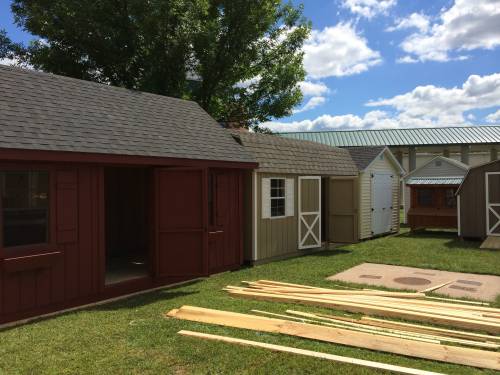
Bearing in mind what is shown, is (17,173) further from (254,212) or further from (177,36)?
(177,36)

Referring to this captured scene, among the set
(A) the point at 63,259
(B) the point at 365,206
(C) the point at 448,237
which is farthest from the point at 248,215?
(C) the point at 448,237

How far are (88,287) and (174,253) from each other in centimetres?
190

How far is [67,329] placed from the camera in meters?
5.96

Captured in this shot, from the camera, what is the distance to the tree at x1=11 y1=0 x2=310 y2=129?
64.0 ft

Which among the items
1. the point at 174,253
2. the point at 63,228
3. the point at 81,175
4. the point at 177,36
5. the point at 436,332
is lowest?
the point at 436,332

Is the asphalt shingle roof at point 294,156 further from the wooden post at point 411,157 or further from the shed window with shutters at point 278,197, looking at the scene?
the wooden post at point 411,157

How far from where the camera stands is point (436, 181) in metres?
19.1

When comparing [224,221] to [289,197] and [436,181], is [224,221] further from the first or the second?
[436,181]

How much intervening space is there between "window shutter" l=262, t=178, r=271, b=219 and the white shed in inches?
211

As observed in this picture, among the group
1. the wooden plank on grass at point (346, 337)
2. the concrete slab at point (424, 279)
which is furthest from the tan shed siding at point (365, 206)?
the wooden plank on grass at point (346, 337)

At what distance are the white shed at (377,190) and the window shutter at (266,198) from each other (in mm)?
5372

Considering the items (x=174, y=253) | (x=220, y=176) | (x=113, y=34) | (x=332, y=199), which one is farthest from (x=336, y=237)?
(x=113, y=34)

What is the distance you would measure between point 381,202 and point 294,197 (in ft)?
20.4

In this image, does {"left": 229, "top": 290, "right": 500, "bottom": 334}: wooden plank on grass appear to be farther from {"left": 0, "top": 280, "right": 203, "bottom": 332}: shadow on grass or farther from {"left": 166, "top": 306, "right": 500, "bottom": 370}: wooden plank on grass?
{"left": 0, "top": 280, "right": 203, "bottom": 332}: shadow on grass
